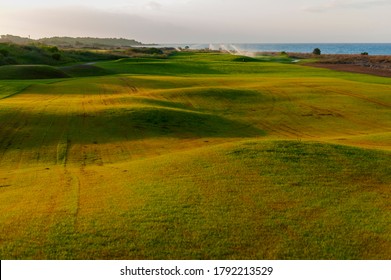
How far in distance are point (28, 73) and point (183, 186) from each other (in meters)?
57.4

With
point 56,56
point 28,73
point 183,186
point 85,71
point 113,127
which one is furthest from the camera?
point 56,56

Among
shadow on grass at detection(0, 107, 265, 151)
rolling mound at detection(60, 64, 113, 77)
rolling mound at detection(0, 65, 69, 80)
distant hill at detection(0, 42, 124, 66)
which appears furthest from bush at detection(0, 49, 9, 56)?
shadow on grass at detection(0, 107, 265, 151)

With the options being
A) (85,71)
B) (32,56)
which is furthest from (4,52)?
(85,71)

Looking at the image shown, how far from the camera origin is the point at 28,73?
6444 cm

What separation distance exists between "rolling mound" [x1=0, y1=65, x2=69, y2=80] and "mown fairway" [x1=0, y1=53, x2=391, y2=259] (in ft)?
104

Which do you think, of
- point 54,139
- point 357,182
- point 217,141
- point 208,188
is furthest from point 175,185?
point 54,139

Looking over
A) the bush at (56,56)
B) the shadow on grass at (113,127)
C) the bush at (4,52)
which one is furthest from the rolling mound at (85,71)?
the shadow on grass at (113,127)

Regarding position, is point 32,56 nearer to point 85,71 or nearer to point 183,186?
point 85,71

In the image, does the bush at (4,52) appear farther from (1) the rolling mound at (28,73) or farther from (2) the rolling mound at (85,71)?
(1) the rolling mound at (28,73)

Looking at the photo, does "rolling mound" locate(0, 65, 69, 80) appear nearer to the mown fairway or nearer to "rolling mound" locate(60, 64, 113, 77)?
"rolling mound" locate(60, 64, 113, 77)

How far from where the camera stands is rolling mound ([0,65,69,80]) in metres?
61.8

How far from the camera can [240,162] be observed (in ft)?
56.3
